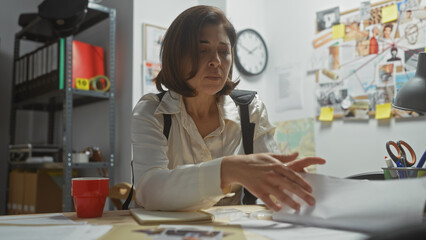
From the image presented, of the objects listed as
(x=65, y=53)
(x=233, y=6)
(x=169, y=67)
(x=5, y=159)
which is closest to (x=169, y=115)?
(x=169, y=67)

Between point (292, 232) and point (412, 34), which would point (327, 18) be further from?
point (292, 232)

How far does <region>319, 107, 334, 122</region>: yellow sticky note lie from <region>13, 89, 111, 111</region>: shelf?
4.05 feet

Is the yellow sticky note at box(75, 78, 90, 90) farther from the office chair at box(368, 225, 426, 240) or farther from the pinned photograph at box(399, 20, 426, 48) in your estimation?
the office chair at box(368, 225, 426, 240)

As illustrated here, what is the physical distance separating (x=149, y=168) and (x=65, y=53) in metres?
1.50

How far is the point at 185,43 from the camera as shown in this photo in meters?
0.97

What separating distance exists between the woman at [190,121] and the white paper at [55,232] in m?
0.17

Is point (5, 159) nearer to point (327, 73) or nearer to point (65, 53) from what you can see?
point (65, 53)

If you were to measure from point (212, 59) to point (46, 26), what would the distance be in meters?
2.07

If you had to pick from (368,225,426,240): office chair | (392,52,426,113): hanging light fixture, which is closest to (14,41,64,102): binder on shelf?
(392,52,426,113): hanging light fixture

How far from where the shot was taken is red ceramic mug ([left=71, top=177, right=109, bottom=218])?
671 millimetres

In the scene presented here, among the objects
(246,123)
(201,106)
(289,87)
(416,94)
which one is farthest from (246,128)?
(289,87)

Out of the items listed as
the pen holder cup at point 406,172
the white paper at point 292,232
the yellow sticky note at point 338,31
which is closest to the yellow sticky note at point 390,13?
the yellow sticky note at point 338,31

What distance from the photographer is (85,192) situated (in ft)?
2.23

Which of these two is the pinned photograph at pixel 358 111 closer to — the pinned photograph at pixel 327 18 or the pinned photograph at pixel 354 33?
the pinned photograph at pixel 354 33
